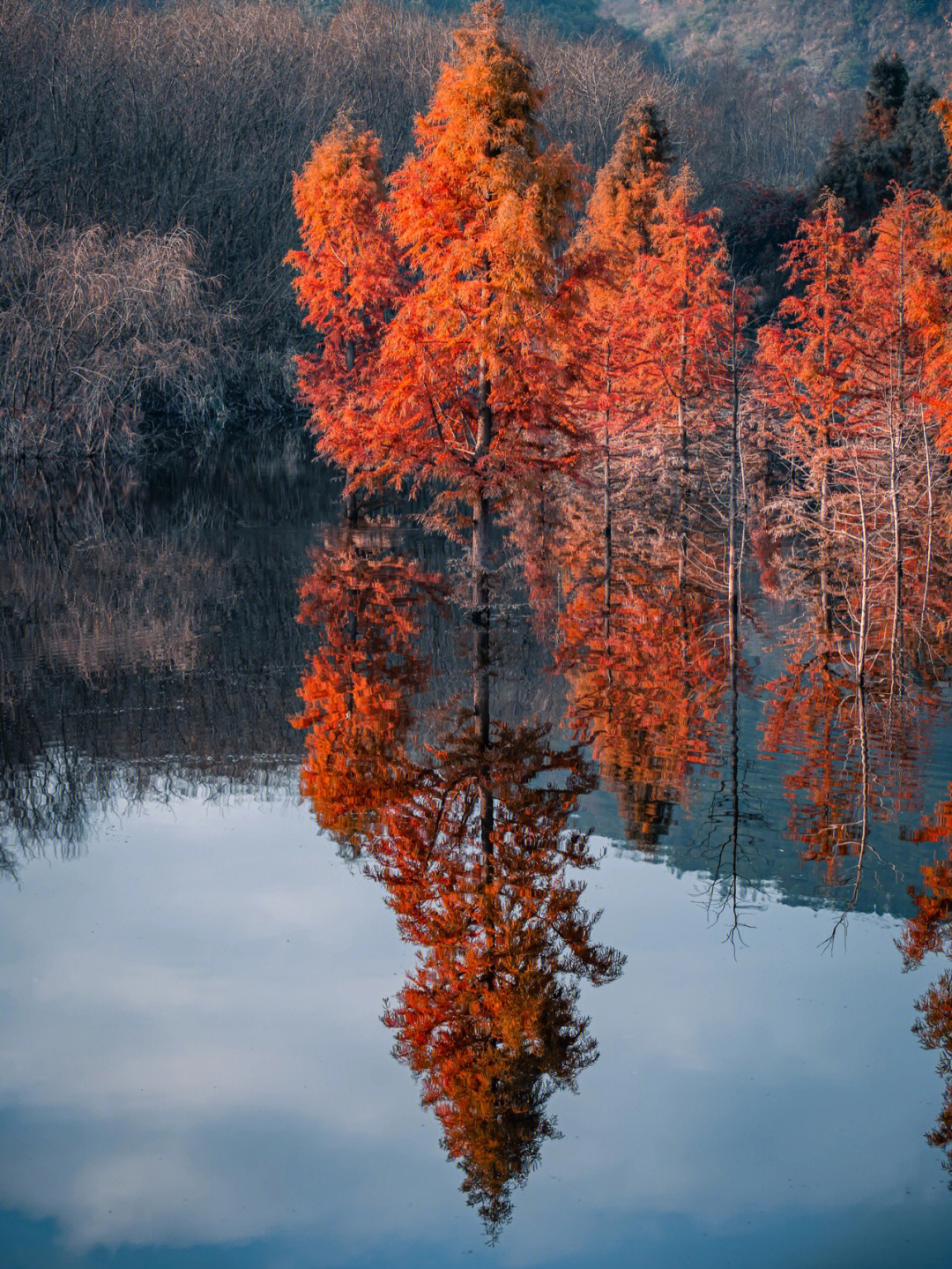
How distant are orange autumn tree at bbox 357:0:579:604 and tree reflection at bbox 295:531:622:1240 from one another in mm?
3397

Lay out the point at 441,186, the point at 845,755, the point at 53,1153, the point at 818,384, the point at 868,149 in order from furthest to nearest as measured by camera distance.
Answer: the point at 868,149
the point at 818,384
the point at 441,186
the point at 845,755
the point at 53,1153

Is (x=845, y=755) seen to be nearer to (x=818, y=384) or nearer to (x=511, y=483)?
(x=511, y=483)

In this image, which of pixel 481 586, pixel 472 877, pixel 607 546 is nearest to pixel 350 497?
pixel 607 546

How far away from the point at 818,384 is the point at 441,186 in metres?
11.3

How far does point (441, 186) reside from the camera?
19.4 m

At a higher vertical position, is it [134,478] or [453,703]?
[134,478]

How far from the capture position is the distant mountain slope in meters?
118

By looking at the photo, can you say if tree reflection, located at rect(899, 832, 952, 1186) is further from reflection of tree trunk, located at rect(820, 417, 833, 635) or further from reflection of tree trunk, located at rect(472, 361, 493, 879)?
reflection of tree trunk, located at rect(820, 417, 833, 635)

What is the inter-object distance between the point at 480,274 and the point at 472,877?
1130 cm

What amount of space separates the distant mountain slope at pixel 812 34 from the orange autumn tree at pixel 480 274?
105 m

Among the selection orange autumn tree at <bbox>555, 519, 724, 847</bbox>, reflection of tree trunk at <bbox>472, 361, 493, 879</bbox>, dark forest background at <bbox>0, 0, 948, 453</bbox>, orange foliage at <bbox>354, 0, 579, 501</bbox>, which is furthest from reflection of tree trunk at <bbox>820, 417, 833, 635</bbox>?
dark forest background at <bbox>0, 0, 948, 453</bbox>

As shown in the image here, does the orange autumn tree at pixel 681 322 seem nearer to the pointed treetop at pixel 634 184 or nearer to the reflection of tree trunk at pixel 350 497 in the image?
the reflection of tree trunk at pixel 350 497

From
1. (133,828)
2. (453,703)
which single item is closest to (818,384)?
(453,703)

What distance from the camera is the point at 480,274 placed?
65.2 ft
